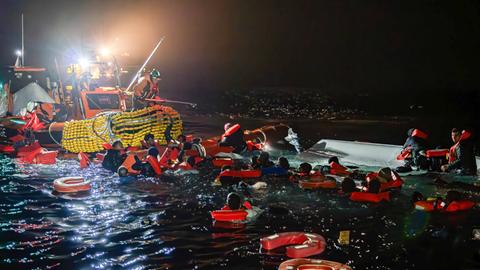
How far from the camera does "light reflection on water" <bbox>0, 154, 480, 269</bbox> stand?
→ 688 centimetres

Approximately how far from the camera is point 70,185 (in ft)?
34.1

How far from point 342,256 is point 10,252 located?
5175 millimetres

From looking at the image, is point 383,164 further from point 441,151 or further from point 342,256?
point 342,256

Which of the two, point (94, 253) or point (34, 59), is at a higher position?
point (34, 59)

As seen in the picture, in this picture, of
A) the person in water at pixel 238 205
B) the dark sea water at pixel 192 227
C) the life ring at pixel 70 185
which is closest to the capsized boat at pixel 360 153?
the dark sea water at pixel 192 227

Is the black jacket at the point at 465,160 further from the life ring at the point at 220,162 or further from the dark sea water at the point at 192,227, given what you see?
the life ring at the point at 220,162

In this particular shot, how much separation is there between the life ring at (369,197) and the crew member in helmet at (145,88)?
8499 millimetres

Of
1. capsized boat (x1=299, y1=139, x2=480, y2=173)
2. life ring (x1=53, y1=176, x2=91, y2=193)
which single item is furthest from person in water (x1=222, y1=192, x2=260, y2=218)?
capsized boat (x1=299, y1=139, x2=480, y2=173)

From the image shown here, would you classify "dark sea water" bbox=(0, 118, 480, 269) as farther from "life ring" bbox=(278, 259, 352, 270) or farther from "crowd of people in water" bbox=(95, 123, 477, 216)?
"life ring" bbox=(278, 259, 352, 270)

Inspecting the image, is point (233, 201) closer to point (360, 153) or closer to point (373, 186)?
point (373, 186)

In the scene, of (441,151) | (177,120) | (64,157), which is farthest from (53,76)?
(441,151)

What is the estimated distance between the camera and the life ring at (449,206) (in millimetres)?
9234

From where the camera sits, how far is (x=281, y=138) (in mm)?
24109

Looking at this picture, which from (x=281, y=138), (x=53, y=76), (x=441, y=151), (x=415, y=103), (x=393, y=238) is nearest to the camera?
(x=393, y=238)
